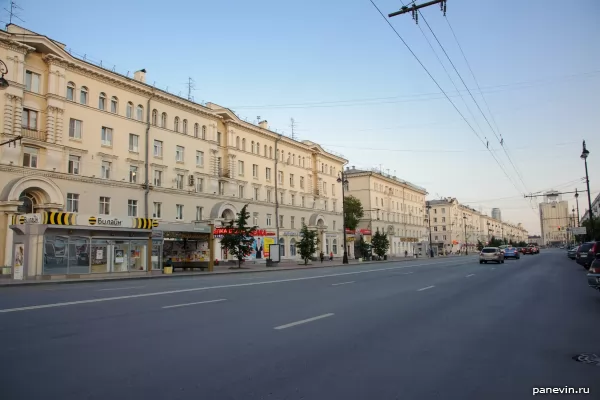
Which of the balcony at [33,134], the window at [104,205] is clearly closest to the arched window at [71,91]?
the balcony at [33,134]

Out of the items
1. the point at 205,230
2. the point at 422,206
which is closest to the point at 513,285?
the point at 205,230

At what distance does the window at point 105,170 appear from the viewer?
39000 mm

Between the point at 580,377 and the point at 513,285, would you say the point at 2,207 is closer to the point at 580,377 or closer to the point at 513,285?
the point at 513,285

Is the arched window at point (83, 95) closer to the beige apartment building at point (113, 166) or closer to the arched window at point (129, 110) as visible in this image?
the beige apartment building at point (113, 166)

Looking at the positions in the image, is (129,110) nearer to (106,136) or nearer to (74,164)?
(106,136)

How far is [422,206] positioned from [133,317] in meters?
109

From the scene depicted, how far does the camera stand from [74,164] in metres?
36.8

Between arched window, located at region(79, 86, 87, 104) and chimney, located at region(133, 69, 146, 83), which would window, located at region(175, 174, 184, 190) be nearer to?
chimney, located at region(133, 69, 146, 83)

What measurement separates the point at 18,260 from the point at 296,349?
77.1 feet

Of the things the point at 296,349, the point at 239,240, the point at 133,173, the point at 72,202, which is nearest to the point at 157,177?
the point at 133,173

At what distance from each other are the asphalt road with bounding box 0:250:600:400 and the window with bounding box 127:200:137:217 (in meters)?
29.5

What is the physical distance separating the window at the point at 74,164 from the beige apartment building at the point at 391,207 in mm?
51972

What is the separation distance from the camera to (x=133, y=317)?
9867 mm

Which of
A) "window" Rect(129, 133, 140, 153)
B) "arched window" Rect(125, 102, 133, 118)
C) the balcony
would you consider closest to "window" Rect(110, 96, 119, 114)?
"arched window" Rect(125, 102, 133, 118)
